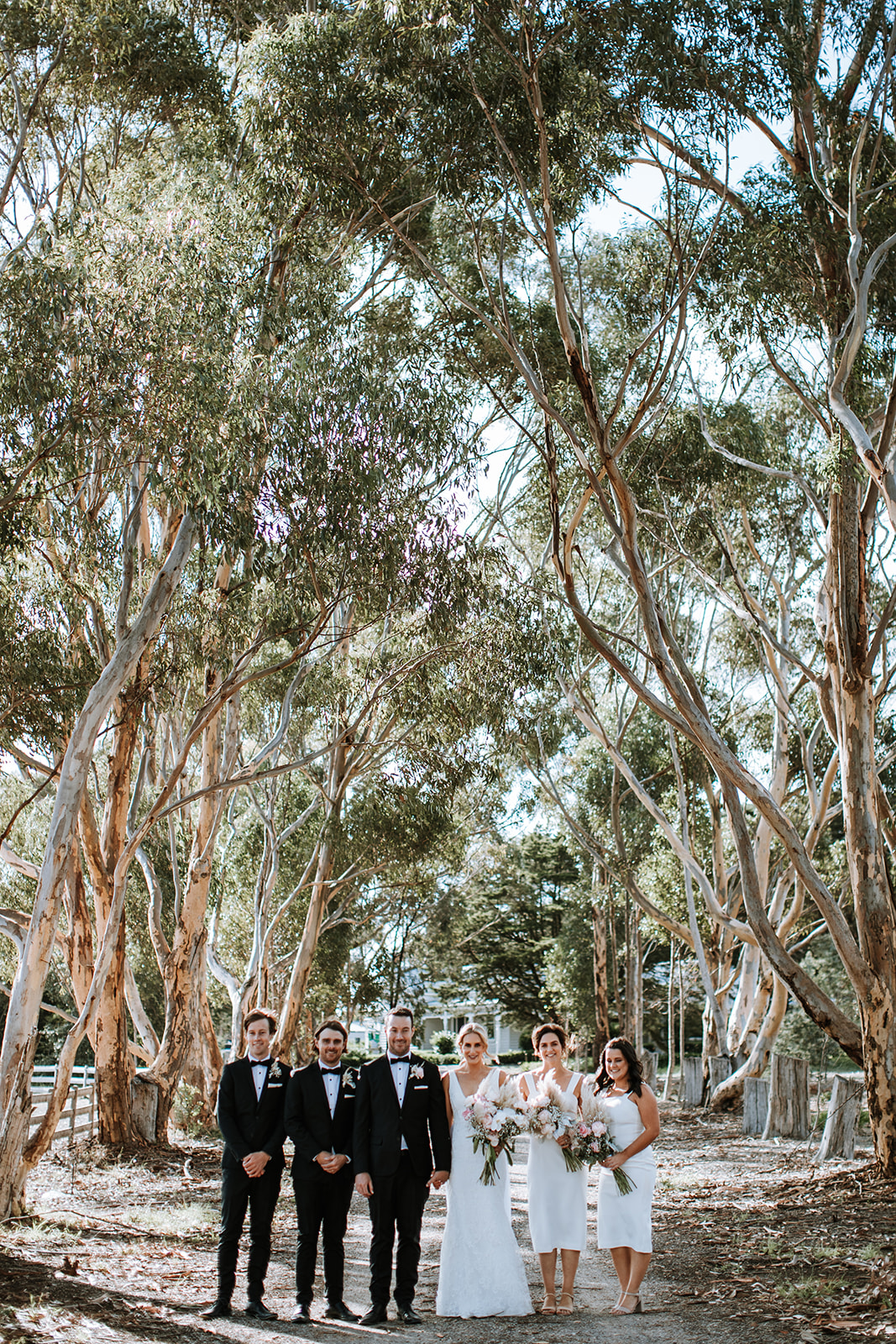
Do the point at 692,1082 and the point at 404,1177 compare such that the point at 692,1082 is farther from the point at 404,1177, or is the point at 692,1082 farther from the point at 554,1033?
the point at 404,1177

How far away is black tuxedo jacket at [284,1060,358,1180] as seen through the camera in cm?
562

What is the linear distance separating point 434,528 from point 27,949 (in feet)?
20.1

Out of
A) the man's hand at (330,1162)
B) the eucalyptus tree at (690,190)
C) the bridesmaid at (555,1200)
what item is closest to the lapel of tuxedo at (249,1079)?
the man's hand at (330,1162)

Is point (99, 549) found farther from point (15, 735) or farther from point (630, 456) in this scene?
point (630, 456)

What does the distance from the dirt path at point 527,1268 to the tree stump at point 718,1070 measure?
7.89m

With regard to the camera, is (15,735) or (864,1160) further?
(15,735)

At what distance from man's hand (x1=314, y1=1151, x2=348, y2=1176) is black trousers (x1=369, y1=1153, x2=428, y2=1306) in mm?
169

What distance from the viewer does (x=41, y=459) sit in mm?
9078

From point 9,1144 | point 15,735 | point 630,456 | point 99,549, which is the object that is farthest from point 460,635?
point 9,1144

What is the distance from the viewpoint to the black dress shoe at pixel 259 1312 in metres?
5.35

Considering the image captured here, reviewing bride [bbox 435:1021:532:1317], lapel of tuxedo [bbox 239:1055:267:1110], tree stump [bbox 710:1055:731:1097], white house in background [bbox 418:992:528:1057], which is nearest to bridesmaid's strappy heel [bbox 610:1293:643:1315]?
bride [bbox 435:1021:532:1317]

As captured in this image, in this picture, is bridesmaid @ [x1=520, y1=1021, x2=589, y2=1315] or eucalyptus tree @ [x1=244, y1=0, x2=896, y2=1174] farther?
eucalyptus tree @ [x1=244, y1=0, x2=896, y2=1174]

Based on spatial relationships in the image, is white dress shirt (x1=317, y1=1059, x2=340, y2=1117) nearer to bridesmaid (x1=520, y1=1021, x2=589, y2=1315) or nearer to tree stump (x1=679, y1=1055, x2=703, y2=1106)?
bridesmaid (x1=520, y1=1021, x2=589, y2=1315)

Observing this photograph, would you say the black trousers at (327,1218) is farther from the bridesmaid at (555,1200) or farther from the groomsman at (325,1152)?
the bridesmaid at (555,1200)
